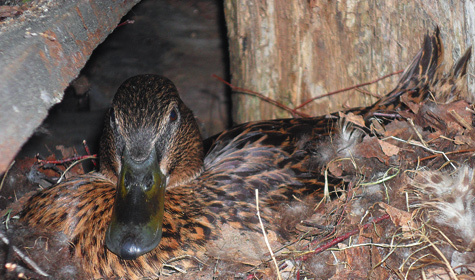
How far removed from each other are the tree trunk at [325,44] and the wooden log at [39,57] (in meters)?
1.53

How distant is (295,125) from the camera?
123 inches

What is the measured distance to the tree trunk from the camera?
2973 millimetres

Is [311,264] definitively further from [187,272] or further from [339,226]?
[187,272]

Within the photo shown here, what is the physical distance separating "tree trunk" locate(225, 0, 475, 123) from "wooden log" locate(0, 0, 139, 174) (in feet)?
5.03

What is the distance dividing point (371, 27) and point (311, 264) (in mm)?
1766

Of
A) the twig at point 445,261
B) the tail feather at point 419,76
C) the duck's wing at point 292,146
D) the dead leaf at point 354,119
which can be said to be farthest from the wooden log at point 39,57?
the tail feather at point 419,76

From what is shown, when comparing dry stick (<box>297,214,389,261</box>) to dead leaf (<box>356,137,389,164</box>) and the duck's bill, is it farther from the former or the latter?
the duck's bill

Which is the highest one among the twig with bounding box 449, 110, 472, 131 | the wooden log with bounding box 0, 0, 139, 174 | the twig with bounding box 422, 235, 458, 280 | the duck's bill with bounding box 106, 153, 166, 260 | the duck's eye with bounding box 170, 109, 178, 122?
the wooden log with bounding box 0, 0, 139, 174

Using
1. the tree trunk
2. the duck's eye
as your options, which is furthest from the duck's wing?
the duck's eye

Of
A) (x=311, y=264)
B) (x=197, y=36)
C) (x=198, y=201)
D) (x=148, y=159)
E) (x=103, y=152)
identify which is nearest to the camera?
(x=311, y=264)

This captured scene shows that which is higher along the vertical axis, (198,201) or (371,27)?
(371,27)

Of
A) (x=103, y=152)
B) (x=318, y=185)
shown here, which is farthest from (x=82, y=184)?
(x=318, y=185)

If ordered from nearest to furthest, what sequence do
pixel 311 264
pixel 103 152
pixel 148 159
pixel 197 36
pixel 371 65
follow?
1. pixel 311 264
2. pixel 148 159
3. pixel 103 152
4. pixel 371 65
5. pixel 197 36

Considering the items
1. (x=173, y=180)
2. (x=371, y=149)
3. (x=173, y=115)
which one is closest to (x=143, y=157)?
(x=173, y=115)
